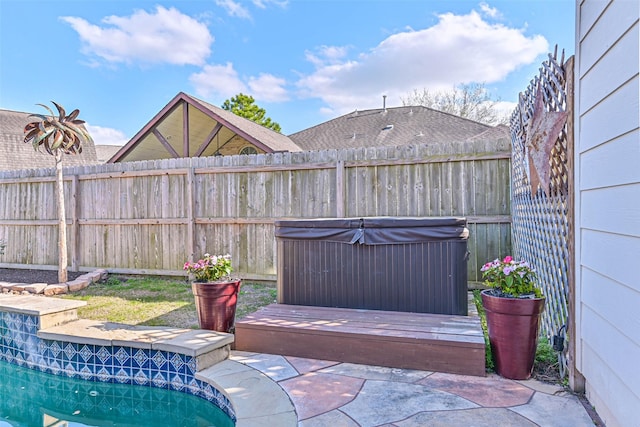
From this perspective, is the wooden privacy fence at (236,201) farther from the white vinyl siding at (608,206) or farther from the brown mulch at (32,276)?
the white vinyl siding at (608,206)

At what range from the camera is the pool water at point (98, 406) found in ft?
8.71

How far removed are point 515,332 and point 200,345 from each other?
2170 millimetres

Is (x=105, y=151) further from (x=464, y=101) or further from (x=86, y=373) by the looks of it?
(x=86, y=373)

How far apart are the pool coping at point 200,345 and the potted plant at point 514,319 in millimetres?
1413

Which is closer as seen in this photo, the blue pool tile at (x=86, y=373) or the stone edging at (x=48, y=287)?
the blue pool tile at (x=86, y=373)

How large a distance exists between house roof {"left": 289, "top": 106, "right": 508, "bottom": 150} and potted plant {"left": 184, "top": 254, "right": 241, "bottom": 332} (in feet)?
29.2

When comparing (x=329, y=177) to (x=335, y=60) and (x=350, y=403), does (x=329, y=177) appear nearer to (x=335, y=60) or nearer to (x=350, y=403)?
(x=350, y=403)

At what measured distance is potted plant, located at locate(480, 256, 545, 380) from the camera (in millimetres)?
2365

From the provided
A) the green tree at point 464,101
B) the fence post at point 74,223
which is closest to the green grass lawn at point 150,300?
the fence post at point 74,223

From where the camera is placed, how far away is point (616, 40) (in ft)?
5.34

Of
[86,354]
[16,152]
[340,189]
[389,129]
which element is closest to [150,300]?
[86,354]

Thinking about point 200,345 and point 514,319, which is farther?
point 200,345

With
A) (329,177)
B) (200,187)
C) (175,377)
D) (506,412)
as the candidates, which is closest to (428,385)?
(506,412)

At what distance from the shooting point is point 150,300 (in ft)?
15.6
